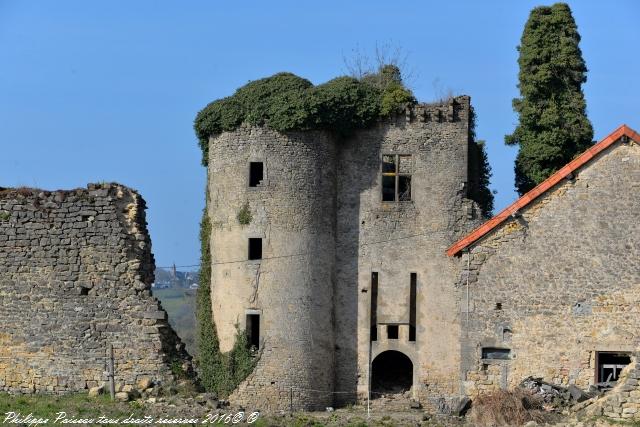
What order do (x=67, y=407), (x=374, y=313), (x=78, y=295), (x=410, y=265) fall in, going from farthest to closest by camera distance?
(x=374, y=313) → (x=410, y=265) → (x=78, y=295) → (x=67, y=407)

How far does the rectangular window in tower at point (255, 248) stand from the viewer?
43.6m

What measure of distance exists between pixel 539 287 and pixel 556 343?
1521mm

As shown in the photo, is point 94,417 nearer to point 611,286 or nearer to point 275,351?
point 275,351

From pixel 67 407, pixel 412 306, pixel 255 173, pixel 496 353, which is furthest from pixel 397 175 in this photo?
pixel 67 407

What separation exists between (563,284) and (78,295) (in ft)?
41.8

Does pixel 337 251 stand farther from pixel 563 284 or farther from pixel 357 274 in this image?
pixel 563 284

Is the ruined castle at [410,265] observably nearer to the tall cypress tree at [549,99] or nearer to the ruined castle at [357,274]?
the ruined castle at [357,274]

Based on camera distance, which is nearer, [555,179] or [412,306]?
[555,179]

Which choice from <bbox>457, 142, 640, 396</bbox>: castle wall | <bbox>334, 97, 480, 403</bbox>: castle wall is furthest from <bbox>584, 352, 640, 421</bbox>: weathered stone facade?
<bbox>334, 97, 480, 403</bbox>: castle wall

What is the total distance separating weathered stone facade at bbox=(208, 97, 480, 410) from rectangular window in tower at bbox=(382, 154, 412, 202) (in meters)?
0.11

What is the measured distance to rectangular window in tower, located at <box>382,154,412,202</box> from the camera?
4494 centimetres

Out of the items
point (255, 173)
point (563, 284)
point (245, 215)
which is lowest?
point (563, 284)

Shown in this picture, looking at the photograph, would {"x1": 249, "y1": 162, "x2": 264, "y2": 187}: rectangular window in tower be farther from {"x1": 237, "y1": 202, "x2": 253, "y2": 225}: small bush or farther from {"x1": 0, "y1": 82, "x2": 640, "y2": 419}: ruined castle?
{"x1": 237, "y1": 202, "x2": 253, "y2": 225}: small bush

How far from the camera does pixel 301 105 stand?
43.4 m
